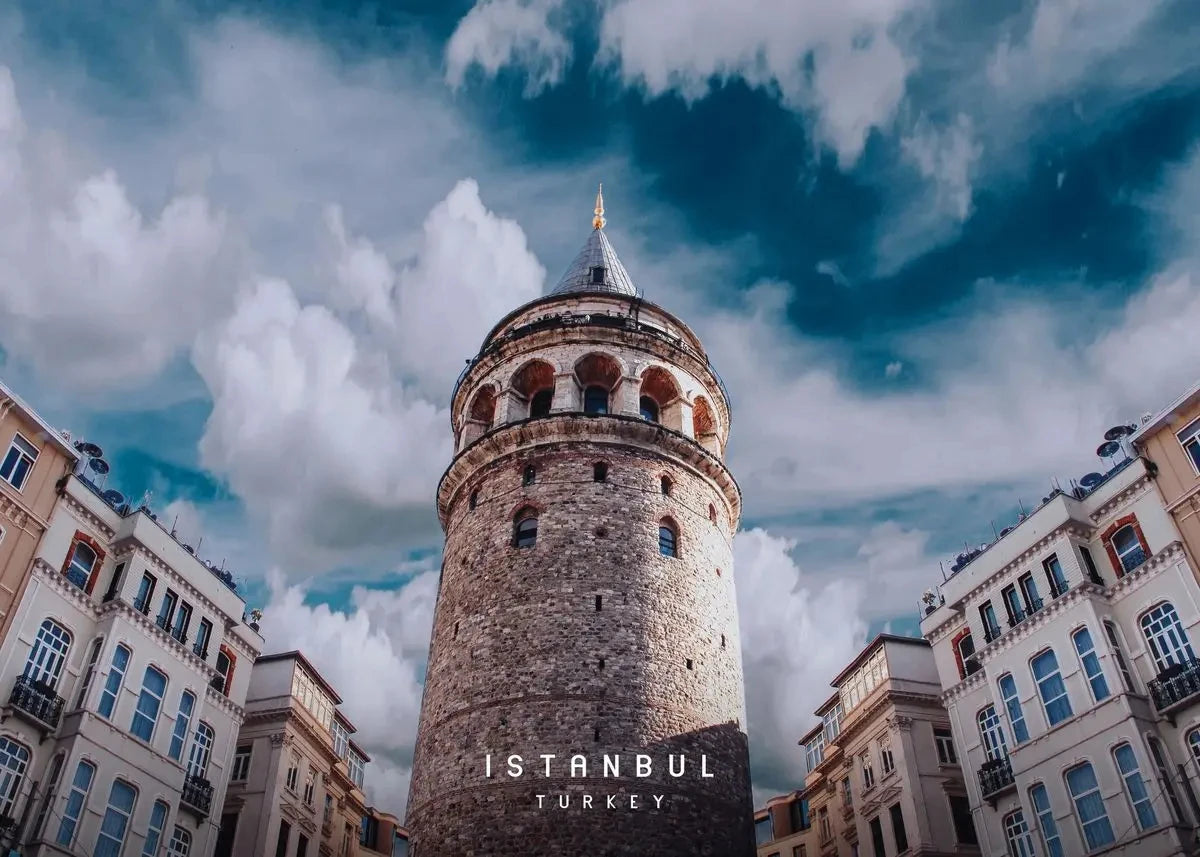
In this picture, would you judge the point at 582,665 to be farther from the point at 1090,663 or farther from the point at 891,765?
the point at 891,765

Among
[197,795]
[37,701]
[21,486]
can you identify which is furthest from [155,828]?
[21,486]

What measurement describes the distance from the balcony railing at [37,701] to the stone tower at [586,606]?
9.24 metres

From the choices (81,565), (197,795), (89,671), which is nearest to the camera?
(89,671)

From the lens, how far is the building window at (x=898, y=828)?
31391 mm

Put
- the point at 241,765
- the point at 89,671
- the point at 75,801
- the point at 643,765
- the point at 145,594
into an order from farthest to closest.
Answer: the point at 241,765 < the point at 145,594 < the point at 643,765 < the point at 89,671 < the point at 75,801

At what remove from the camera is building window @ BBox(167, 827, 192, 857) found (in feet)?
85.0

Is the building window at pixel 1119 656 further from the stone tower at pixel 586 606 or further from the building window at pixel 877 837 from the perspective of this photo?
the building window at pixel 877 837

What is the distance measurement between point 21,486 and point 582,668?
14447 mm

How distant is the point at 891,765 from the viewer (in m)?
33.0

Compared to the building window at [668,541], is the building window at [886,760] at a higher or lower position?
lower

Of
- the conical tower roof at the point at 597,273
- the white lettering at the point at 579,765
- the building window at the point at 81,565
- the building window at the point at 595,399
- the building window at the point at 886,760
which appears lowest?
→ the white lettering at the point at 579,765

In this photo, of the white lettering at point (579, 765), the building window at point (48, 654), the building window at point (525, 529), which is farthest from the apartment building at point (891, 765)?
the building window at point (48, 654)

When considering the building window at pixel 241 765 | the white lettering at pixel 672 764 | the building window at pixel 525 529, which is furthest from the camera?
the building window at pixel 241 765

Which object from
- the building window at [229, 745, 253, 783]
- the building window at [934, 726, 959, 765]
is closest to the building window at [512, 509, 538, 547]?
the building window at [229, 745, 253, 783]
